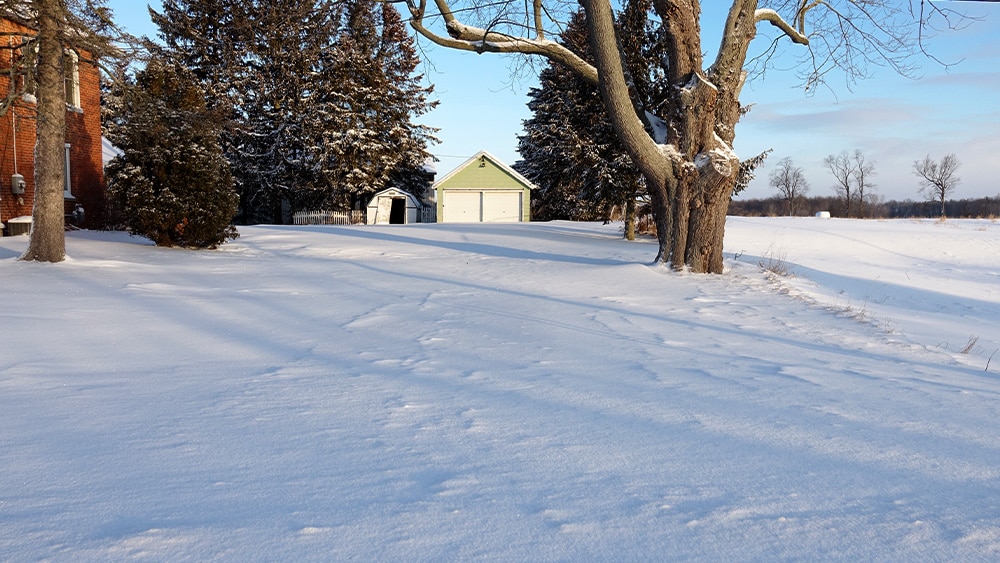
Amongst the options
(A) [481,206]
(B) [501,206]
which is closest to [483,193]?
(A) [481,206]

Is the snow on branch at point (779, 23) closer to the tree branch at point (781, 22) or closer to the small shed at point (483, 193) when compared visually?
the tree branch at point (781, 22)

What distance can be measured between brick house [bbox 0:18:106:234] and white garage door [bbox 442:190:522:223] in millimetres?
20527

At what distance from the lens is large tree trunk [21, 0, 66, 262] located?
10.7 metres

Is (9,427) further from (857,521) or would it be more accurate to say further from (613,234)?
(613,234)

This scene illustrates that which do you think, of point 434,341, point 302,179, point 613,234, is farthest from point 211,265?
point 302,179

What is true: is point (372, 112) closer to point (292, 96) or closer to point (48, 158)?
point (292, 96)

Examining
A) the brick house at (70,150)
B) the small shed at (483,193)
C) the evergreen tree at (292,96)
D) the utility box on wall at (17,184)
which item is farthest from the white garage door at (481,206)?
the utility box on wall at (17,184)

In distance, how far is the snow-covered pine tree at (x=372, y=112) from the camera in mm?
35062

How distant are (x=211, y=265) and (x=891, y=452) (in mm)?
10911

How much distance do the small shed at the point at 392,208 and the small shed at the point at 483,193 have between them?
2.16 metres

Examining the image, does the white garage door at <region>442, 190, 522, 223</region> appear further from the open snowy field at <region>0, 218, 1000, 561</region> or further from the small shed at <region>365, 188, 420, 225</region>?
the open snowy field at <region>0, 218, 1000, 561</region>

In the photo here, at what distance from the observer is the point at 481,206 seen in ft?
125

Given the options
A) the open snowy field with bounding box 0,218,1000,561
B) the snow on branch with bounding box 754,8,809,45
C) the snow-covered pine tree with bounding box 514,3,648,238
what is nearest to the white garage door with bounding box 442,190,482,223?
the snow-covered pine tree with bounding box 514,3,648,238

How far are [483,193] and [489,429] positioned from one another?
116ft
